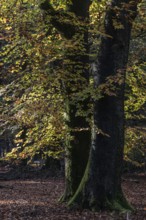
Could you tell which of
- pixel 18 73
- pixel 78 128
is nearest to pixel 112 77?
pixel 78 128

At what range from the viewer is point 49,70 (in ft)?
41.7

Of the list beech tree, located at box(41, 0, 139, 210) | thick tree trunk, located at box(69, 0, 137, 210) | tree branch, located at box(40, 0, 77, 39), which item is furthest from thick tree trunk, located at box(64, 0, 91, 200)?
thick tree trunk, located at box(69, 0, 137, 210)

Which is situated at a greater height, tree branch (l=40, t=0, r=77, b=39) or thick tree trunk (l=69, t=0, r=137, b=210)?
tree branch (l=40, t=0, r=77, b=39)

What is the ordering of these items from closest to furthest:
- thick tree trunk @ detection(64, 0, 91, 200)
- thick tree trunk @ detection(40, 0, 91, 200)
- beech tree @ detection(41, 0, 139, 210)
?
beech tree @ detection(41, 0, 139, 210), thick tree trunk @ detection(40, 0, 91, 200), thick tree trunk @ detection(64, 0, 91, 200)

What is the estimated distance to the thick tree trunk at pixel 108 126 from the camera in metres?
12.5

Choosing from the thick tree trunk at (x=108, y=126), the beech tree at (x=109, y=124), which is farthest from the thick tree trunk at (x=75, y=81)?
the thick tree trunk at (x=108, y=126)

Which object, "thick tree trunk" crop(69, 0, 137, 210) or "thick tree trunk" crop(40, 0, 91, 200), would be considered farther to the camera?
"thick tree trunk" crop(40, 0, 91, 200)

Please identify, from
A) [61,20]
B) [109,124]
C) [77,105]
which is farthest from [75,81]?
[61,20]

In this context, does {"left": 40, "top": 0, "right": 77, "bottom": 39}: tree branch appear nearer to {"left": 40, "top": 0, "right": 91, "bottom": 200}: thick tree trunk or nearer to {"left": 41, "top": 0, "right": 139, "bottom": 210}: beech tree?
{"left": 40, "top": 0, "right": 91, "bottom": 200}: thick tree trunk

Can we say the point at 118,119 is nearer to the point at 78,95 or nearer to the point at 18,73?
the point at 78,95

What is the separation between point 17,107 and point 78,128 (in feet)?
7.06

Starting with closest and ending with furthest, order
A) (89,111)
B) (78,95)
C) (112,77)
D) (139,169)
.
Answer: (112,77) → (78,95) → (89,111) → (139,169)

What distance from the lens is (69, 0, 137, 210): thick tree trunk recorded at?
41.1 feet

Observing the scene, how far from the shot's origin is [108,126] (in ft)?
41.3
